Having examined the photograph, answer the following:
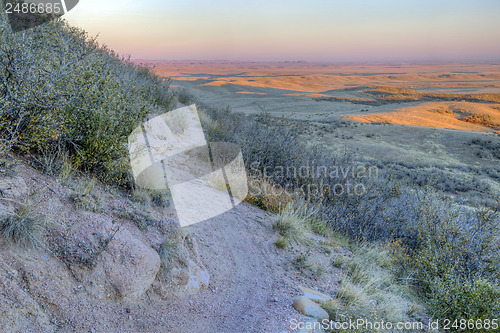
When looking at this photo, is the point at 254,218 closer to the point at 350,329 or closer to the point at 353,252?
the point at 353,252

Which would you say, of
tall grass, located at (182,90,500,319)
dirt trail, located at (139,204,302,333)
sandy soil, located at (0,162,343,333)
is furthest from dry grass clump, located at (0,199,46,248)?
tall grass, located at (182,90,500,319)

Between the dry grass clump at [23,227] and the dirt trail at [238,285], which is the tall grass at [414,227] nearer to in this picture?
the dirt trail at [238,285]

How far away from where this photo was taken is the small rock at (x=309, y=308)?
11.3 ft

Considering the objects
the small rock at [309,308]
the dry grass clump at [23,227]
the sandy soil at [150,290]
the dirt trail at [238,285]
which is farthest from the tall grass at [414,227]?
the dry grass clump at [23,227]

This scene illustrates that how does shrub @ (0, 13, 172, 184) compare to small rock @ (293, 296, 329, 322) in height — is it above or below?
above

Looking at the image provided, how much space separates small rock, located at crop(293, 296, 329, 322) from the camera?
343 centimetres

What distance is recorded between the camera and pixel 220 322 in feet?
10.2

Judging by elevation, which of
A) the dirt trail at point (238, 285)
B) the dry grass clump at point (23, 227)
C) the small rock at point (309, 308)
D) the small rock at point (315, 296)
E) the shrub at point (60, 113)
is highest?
the shrub at point (60, 113)

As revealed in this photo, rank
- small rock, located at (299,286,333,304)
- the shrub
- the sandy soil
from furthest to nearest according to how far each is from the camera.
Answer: small rock, located at (299,286,333,304) < the shrub < the sandy soil

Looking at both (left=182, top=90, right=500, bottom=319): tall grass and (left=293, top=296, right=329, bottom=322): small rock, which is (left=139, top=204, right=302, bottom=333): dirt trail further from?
(left=182, top=90, right=500, bottom=319): tall grass

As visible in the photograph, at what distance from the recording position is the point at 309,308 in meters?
3.50

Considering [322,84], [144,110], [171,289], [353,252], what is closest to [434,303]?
[353,252]

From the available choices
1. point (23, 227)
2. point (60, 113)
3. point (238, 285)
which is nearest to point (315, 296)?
point (238, 285)

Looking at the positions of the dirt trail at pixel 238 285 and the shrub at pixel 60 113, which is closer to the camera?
the dirt trail at pixel 238 285
